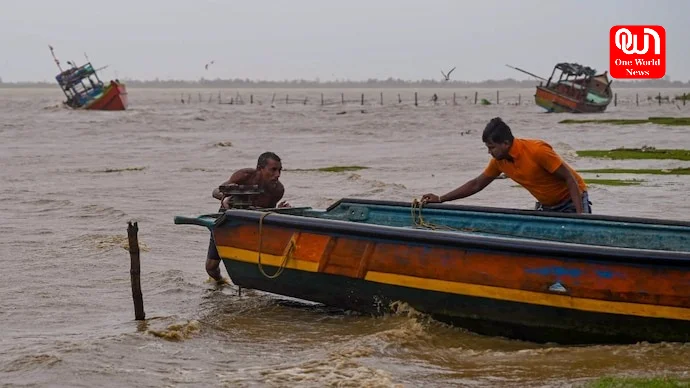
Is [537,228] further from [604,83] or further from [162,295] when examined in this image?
[604,83]

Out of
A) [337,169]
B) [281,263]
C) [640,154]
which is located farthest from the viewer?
[640,154]

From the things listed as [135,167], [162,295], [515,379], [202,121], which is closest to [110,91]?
[202,121]

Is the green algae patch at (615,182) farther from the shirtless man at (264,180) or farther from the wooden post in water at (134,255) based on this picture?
the wooden post in water at (134,255)

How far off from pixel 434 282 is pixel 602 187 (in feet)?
33.1

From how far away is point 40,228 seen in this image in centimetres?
1373

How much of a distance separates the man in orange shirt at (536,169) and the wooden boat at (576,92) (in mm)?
41001

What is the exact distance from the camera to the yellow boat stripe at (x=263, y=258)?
26.5ft

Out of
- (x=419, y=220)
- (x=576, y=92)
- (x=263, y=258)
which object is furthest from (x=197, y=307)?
(x=576, y=92)

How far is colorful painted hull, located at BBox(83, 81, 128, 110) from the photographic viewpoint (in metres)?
56.0

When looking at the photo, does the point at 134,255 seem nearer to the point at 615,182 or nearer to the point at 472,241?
the point at 472,241

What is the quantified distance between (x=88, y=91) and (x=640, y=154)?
39.4 meters

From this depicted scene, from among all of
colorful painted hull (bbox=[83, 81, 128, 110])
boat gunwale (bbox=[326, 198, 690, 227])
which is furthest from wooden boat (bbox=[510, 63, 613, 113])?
boat gunwale (bbox=[326, 198, 690, 227])

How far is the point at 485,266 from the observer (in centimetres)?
713

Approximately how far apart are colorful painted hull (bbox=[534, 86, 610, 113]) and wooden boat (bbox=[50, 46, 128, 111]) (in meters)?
23.0
